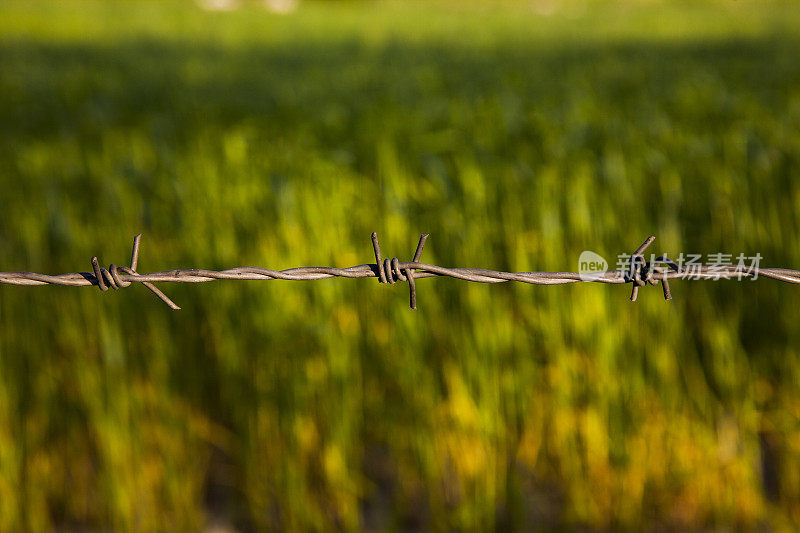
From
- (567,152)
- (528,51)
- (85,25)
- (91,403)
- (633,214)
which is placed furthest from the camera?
(85,25)

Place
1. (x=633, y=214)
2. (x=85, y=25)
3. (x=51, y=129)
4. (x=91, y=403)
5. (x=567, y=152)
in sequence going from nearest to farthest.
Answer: (x=91, y=403) < (x=633, y=214) < (x=567, y=152) < (x=51, y=129) < (x=85, y=25)

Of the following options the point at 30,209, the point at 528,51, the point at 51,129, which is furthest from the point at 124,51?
the point at 30,209

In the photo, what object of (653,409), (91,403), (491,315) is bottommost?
(653,409)

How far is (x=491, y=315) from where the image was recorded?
1.89m

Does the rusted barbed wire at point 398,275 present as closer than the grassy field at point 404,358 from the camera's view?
Yes

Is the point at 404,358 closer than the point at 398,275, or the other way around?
the point at 398,275

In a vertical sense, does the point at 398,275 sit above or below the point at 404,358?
above

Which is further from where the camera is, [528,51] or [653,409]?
[528,51]

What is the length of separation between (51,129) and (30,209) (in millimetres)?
1098

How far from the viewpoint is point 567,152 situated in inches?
90.1

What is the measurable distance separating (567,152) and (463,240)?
0.57 metres

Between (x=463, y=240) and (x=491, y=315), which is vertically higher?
(x=463, y=240)

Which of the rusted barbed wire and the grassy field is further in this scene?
the grassy field

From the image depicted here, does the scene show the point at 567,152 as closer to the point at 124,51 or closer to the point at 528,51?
the point at 528,51
